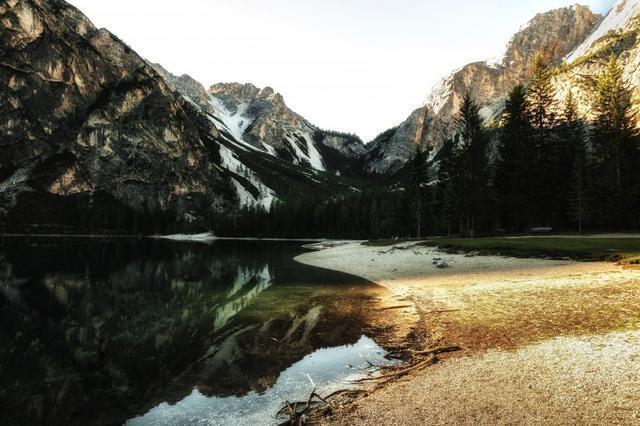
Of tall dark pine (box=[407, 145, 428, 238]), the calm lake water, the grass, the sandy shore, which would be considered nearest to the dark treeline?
tall dark pine (box=[407, 145, 428, 238])

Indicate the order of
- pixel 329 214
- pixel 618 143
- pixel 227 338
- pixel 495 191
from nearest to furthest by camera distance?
1. pixel 227 338
2. pixel 618 143
3. pixel 495 191
4. pixel 329 214

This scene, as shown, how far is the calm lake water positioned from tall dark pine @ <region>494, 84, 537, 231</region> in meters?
42.4

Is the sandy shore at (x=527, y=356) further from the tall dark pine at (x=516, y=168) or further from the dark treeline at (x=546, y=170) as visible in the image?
the tall dark pine at (x=516, y=168)

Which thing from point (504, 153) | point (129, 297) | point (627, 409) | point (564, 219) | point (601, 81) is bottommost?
point (129, 297)

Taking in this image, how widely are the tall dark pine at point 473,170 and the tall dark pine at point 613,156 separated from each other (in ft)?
50.4

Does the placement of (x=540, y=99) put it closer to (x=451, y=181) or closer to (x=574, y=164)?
(x=574, y=164)

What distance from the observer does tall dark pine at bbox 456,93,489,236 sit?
6334cm

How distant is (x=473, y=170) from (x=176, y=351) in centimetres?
5991

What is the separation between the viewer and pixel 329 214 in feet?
558

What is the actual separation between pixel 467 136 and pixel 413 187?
22.5 meters

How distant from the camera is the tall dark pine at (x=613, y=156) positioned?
54.9 meters

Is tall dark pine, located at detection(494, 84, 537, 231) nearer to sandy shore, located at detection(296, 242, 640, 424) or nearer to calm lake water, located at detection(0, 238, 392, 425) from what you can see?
sandy shore, located at detection(296, 242, 640, 424)

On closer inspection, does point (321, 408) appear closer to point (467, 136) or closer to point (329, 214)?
point (467, 136)

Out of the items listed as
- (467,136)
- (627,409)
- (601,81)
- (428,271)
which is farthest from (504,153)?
(627,409)
